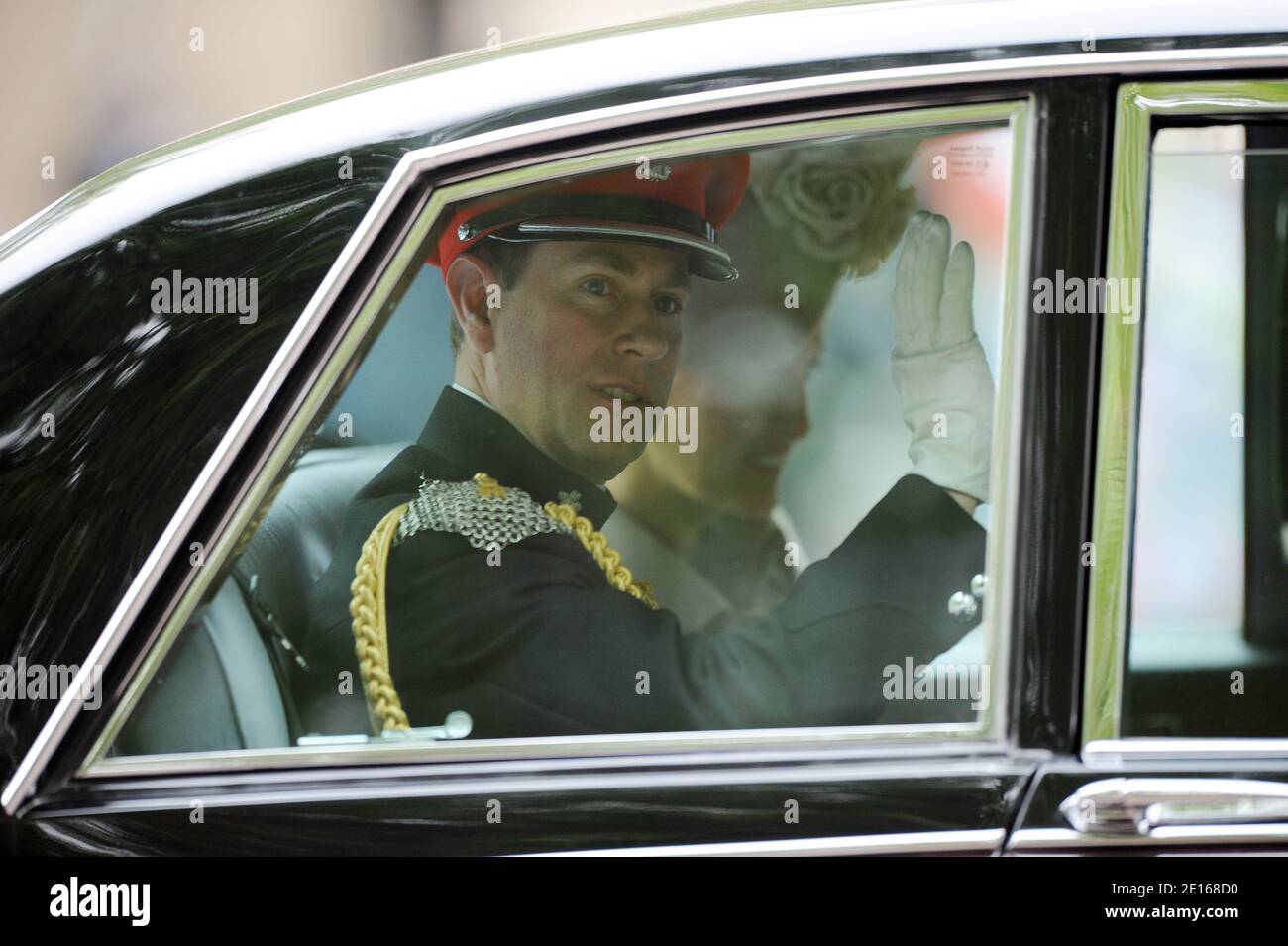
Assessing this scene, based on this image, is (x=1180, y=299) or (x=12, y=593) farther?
(x=1180, y=299)

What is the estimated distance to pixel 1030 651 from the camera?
1.29m

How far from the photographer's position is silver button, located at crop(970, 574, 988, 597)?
1346 mm

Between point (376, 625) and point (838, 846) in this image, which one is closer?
point (838, 846)

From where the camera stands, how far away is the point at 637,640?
1.38 m

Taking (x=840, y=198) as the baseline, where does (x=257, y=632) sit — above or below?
below

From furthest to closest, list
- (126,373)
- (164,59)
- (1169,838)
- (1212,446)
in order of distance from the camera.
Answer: (164,59) < (1212,446) < (126,373) < (1169,838)

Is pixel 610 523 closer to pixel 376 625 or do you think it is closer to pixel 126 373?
pixel 376 625

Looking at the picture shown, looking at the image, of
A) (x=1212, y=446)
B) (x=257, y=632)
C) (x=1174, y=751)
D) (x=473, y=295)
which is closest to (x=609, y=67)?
(x=473, y=295)

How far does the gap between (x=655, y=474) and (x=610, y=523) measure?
0.07m

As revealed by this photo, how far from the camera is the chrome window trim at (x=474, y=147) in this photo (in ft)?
4.27

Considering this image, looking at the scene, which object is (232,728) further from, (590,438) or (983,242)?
(983,242)

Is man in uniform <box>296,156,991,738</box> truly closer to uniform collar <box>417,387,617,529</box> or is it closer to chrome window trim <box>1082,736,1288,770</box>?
uniform collar <box>417,387,617,529</box>
